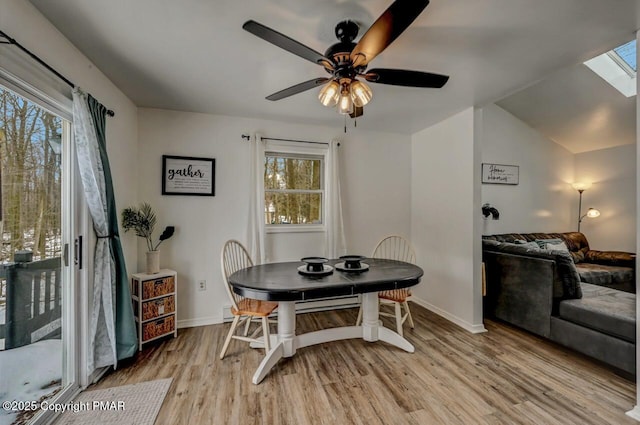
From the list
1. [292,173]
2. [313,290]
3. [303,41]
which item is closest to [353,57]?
[303,41]

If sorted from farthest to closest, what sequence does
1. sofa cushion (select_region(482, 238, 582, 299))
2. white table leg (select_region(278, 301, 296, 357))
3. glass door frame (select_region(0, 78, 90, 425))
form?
sofa cushion (select_region(482, 238, 582, 299)) < white table leg (select_region(278, 301, 296, 357)) < glass door frame (select_region(0, 78, 90, 425))

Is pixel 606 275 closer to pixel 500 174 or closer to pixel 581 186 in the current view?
pixel 500 174

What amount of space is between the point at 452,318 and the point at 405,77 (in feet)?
8.98

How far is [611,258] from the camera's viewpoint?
422cm

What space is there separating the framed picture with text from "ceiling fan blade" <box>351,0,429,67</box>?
2.19 metres

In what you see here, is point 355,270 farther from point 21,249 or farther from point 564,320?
point 21,249

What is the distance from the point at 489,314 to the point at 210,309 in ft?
10.6

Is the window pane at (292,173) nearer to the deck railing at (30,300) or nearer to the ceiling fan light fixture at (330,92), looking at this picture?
the ceiling fan light fixture at (330,92)

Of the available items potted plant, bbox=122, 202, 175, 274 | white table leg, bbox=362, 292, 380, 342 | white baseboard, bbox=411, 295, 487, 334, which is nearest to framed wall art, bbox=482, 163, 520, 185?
white baseboard, bbox=411, 295, 487, 334

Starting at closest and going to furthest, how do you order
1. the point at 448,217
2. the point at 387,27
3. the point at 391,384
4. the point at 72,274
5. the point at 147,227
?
1. the point at 387,27
2. the point at 72,274
3. the point at 391,384
4. the point at 147,227
5. the point at 448,217

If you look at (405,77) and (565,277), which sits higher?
(405,77)

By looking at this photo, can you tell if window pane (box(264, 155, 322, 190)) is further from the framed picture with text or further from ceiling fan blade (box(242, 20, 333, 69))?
ceiling fan blade (box(242, 20, 333, 69))

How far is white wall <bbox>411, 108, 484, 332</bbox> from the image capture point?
300 cm

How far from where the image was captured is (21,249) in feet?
4.97
